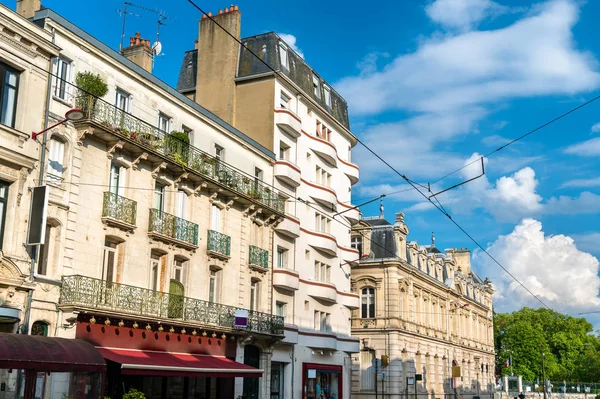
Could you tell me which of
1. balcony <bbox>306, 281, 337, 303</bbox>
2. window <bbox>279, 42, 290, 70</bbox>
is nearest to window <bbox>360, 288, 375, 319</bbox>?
balcony <bbox>306, 281, 337, 303</bbox>

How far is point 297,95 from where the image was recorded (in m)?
37.1

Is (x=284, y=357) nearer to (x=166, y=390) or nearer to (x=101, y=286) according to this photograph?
(x=166, y=390)

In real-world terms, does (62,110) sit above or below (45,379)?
above

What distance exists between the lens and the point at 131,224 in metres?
24.2

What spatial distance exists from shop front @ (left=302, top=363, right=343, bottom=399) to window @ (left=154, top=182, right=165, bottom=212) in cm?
1285

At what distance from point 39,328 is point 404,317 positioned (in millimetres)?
34540

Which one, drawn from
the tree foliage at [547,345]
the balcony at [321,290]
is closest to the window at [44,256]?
the balcony at [321,290]

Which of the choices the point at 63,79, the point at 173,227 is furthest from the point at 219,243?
the point at 63,79

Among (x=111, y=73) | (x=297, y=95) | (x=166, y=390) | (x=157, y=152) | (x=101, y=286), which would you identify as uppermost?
(x=297, y=95)

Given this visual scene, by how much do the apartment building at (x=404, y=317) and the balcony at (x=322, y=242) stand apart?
7.68 metres

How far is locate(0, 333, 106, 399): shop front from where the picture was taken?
53.0 ft

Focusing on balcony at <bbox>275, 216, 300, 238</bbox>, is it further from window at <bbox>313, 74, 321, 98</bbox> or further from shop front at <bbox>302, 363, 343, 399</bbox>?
window at <bbox>313, 74, 321, 98</bbox>

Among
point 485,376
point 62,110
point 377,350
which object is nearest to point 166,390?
point 62,110

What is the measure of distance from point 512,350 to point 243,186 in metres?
82.5
